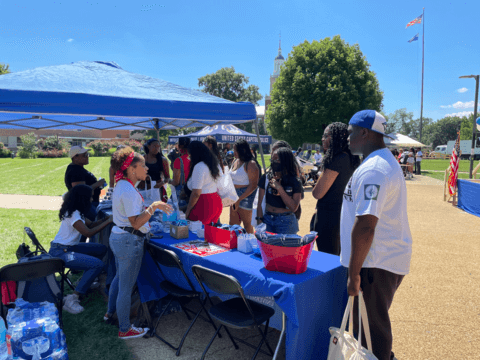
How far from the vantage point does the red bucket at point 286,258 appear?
2254mm

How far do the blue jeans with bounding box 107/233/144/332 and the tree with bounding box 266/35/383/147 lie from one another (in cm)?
2129

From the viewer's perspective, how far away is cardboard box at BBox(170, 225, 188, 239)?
321 centimetres

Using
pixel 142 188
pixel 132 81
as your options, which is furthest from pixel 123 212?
pixel 142 188

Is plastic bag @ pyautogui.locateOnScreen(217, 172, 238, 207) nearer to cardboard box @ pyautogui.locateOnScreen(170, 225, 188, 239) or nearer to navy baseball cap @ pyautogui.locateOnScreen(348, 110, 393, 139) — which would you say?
cardboard box @ pyautogui.locateOnScreen(170, 225, 188, 239)

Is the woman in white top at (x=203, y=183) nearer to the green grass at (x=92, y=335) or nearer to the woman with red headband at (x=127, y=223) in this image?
the woman with red headband at (x=127, y=223)

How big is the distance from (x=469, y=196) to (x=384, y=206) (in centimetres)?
863

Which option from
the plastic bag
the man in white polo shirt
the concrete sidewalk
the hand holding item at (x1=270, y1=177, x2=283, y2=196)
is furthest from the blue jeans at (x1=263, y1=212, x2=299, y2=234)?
the concrete sidewalk

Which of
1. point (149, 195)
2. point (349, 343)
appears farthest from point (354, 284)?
point (149, 195)

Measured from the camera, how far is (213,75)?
54.1 m

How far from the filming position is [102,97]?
3.30 meters

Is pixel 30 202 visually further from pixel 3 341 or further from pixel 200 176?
pixel 3 341

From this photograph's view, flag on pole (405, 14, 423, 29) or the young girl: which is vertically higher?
flag on pole (405, 14, 423, 29)

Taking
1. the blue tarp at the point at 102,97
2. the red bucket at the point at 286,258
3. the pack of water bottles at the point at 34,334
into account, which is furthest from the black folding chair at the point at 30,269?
the red bucket at the point at 286,258

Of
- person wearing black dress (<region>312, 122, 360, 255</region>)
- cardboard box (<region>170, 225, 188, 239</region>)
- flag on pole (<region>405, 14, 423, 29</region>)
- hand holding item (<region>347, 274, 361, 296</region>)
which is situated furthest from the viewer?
flag on pole (<region>405, 14, 423, 29</region>)
